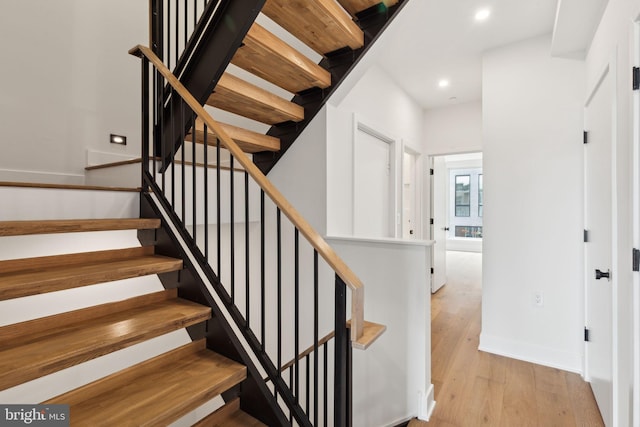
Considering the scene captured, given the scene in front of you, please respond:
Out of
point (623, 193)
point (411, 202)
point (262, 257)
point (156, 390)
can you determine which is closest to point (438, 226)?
point (411, 202)

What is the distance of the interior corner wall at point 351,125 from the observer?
2.56 m

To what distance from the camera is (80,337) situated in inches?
47.9

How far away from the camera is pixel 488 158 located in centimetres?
294

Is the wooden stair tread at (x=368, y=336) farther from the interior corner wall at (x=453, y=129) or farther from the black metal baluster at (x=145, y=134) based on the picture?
the interior corner wall at (x=453, y=129)

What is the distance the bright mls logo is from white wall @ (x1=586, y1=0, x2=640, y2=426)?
7.34 ft

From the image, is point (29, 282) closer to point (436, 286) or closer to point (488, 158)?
point (488, 158)

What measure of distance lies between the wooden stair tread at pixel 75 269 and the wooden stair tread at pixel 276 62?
1313mm

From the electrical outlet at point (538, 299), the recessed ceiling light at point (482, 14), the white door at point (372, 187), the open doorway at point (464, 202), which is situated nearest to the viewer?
the recessed ceiling light at point (482, 14)

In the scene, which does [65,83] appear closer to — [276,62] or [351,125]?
[276,62]

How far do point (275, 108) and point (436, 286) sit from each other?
389 centimetres

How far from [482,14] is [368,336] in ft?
8.80

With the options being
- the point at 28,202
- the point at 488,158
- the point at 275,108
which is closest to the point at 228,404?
the point at 28,202

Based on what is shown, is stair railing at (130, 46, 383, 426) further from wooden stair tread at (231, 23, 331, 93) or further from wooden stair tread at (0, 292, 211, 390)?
wooden stair tread at (231, 23, 331, 93)

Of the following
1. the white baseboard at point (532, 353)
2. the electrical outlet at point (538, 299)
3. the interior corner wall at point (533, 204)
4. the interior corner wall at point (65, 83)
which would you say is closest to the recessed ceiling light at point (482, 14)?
the interior corner wall at point (533, 204)
